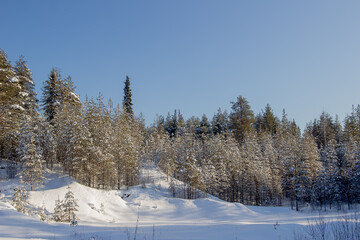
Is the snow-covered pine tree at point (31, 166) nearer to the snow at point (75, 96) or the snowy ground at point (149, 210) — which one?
the snowy ground at point (149, 210)

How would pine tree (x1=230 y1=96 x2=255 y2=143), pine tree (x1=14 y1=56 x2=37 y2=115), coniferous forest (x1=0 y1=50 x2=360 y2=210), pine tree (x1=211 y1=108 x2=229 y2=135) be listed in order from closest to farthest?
coniferous forest (x1=0 y1=50 x2=360 y2=210)
pine tree (x1=14 y1=56 x2=37 y2=115)
pine tree (x1=230 y1=96 x2=255 y2=143)
pine tree (x1=211 y1=108 x2=229 y2=135)

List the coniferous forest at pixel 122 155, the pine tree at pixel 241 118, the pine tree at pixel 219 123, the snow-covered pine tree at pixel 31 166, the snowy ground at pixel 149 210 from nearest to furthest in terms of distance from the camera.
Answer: the snowy ground at pixel 149 210, the snow-covered pine tree at pixel 31 166, the coniferous forest at pixel 122 155, the pine tree at pixel 241 118, the pine tree at pixel 219 123

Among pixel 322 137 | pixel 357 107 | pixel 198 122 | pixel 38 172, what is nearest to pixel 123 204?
pixel 38 172

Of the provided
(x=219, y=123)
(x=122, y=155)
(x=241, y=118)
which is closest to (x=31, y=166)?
(x=122, y=155)

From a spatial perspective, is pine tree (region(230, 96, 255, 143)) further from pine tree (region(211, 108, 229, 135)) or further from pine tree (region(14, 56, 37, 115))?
pine tree (region(14, 56, 37, 115))

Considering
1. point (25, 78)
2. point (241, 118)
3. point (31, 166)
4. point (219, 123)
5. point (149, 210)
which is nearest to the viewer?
point (31, 166)

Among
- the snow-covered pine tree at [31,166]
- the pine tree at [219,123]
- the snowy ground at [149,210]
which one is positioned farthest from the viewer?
the pine tree at [219,123]

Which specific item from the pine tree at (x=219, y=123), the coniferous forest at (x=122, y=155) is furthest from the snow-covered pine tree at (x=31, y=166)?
the pine tree at (x=219, y=123)

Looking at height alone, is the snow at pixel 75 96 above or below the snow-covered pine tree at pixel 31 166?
above

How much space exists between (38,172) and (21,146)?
522 cm

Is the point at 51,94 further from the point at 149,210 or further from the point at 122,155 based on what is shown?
the point at 149,210

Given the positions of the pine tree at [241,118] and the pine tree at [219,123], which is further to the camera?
the pine tree at [219,123]

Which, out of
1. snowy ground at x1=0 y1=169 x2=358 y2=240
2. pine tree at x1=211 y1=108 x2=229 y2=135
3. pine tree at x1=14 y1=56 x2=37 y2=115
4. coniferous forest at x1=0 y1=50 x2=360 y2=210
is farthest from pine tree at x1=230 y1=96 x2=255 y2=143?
pine tree at x1=14 y1=56 x2=37 y2=115

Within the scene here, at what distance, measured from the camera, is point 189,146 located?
37844 mm
